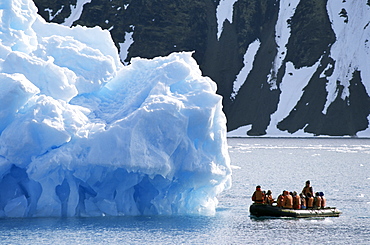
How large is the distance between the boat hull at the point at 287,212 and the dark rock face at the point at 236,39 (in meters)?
130

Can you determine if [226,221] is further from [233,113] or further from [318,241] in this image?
[233,113]

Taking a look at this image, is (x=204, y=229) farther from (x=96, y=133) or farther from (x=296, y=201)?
(x=296, y=201)

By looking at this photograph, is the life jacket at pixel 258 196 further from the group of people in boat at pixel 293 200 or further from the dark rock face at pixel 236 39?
the dark rock face at pixel 236 39

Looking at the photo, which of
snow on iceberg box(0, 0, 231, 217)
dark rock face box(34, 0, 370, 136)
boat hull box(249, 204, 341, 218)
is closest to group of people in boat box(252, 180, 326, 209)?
boat hull box(249, 204, 341, 218)

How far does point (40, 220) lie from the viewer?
97.3 feet

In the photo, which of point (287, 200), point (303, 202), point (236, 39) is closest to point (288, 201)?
point (287, 200)

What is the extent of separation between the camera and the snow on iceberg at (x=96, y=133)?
29.3 metres

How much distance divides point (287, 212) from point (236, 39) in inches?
5899

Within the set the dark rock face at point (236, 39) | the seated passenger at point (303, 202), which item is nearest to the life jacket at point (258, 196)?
the seated passenger at point (303, 202)

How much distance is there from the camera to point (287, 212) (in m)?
33.6

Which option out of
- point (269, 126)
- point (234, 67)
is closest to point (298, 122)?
point (269, 126)

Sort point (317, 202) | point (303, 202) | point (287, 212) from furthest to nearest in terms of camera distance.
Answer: point (317, 202)
point (303, 202)
point (287, 212)

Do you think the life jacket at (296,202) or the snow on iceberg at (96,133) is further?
the life jacket at (296,202)

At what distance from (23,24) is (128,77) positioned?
230 inches
